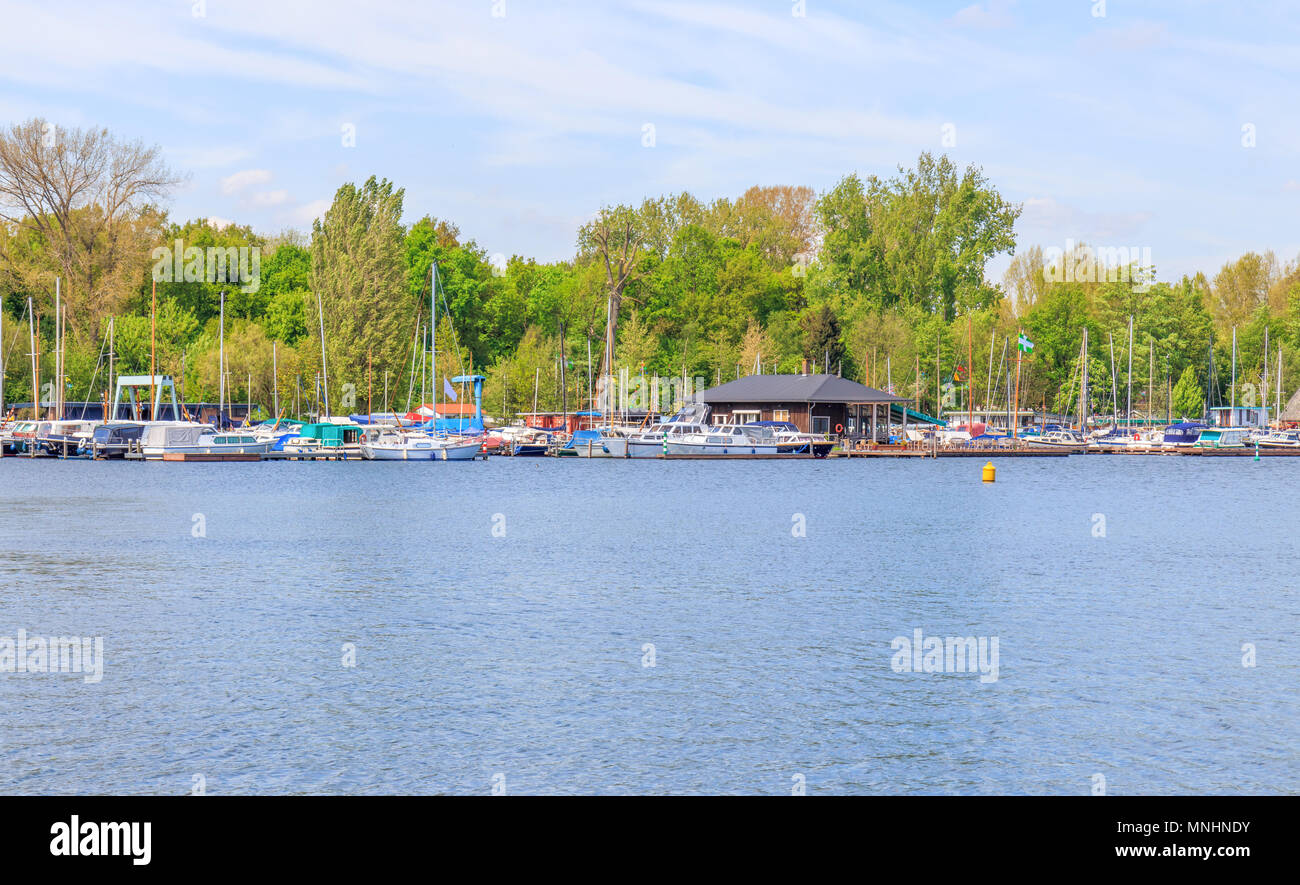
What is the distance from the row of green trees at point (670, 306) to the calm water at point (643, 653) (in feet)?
203

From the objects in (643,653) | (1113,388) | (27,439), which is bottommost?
(643,653)

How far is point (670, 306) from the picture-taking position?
143875mm

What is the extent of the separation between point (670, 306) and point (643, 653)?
121251mm

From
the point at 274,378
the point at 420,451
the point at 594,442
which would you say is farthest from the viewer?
the point at 274,378

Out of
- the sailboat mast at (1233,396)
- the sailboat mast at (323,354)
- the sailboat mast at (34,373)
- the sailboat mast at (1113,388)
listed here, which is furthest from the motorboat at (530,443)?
the sailboat mast at (1233,396)

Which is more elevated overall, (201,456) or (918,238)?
(918,238)

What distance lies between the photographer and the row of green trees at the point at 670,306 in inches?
4412

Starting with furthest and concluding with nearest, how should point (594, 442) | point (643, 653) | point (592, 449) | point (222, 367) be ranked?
point (594, 442) → point (592, 449) → point (222, 367) → point (643, 653)

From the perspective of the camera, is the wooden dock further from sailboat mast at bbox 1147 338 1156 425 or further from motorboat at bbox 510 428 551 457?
sailboat mast at bbox 1147 338 1156 425

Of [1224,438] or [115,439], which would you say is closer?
[115,439]

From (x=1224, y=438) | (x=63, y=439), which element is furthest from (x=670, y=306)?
(x=63, y=439)

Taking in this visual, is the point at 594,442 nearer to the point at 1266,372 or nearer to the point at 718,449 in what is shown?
the point at 718,449

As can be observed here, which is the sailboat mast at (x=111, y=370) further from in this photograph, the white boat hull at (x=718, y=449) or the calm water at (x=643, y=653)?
the calm water at (x=643, y=653)

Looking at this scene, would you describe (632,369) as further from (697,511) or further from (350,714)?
(350,714)
